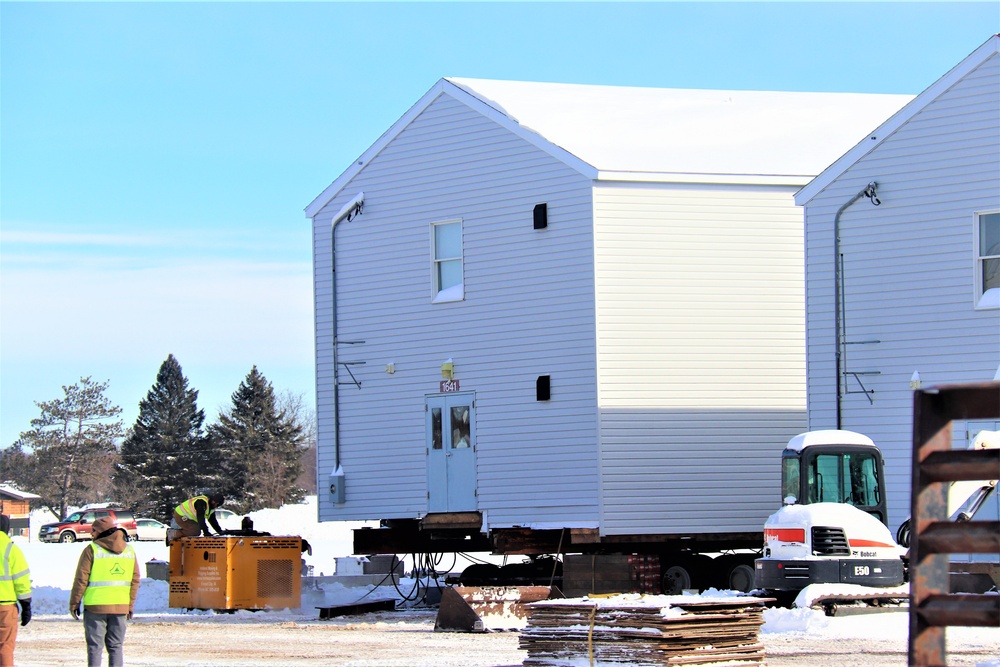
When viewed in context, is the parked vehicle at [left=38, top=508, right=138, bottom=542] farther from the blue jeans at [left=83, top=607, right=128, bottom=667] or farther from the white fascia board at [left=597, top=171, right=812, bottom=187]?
the blue jeans at [left=83, top=607, right=128, bottom=667]

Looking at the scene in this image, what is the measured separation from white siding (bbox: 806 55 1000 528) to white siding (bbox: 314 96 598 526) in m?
4.12

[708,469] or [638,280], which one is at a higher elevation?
[638,280]

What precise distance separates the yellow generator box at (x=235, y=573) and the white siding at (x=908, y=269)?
356 inches

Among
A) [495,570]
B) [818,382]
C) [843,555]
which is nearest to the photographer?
[843,555]

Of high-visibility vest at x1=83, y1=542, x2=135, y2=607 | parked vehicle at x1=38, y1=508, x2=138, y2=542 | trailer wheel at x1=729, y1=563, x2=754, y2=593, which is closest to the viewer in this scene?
high-visibility vest at x1=83, y1=542, x2=135, y2=607

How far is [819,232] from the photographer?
74.4ft

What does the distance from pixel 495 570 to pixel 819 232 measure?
26.9 ft

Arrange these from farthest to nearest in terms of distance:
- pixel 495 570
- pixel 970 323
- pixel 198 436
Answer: pixel 198 436 < pixel 495 570 < pixel 970 323

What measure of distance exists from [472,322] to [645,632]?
13011 millimetres

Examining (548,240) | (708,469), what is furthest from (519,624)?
(548,240)

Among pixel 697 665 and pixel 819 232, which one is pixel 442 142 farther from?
pixel 697 665

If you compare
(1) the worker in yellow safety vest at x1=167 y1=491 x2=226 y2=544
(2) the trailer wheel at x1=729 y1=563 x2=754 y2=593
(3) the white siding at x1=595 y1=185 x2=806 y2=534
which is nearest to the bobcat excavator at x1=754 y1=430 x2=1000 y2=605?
(2) the trailer wheel at x1=729 y1=563 x2=754 y2=593

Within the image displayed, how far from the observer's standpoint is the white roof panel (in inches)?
952

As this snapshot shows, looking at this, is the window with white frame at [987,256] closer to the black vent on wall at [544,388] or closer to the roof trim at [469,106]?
the roof trim at [469,106]
